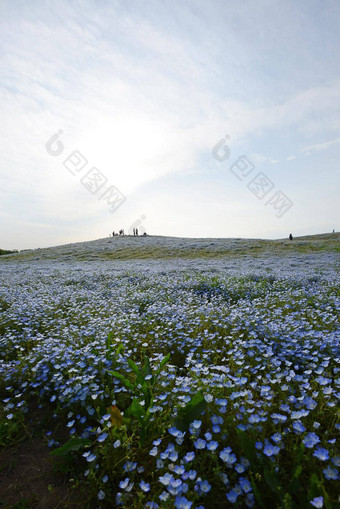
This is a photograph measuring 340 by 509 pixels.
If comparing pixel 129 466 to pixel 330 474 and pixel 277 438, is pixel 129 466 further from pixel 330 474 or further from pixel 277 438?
pixel 330 474

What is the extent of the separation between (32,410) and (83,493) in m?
1.62

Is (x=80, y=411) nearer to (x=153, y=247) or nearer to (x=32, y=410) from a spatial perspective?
(x=32, y=410)

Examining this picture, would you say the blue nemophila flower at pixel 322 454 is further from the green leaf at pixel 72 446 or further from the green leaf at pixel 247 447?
the green leaf at pixel 72 446

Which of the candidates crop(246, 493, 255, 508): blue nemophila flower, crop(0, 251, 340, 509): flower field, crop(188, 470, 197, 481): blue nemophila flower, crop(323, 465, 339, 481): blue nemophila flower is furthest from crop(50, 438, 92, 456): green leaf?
crop(323, 465, 339, 481): blue nemophila flower

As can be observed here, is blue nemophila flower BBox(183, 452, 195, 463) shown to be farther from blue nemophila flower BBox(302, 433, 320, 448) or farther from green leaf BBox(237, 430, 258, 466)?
blue nemophila flower BBox(302, 433, 320, 448)

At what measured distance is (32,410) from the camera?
143 inches

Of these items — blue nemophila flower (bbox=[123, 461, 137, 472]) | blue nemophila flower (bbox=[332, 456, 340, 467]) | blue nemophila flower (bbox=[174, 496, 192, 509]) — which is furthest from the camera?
blue nemophila flower (bbox=[123, 461, 137, 472])

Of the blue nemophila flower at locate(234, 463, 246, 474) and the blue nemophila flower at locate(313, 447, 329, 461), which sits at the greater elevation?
the blue nemophila flower at locate(313, 447, 329, 461)

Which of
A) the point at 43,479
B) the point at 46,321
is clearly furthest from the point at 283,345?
the point at 46,321

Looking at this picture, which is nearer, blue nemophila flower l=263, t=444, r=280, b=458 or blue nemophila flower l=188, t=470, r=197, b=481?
blue nemophila flower l=188, t=470, r=197, b=481

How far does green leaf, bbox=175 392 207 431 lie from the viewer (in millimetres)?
2613

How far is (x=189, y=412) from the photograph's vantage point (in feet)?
8.68

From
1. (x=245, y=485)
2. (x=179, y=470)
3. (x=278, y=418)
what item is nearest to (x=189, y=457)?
(x=179, y=470)

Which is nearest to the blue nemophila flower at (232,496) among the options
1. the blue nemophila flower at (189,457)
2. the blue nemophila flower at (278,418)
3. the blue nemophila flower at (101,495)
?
the blue nemophila flower at (189,457)
